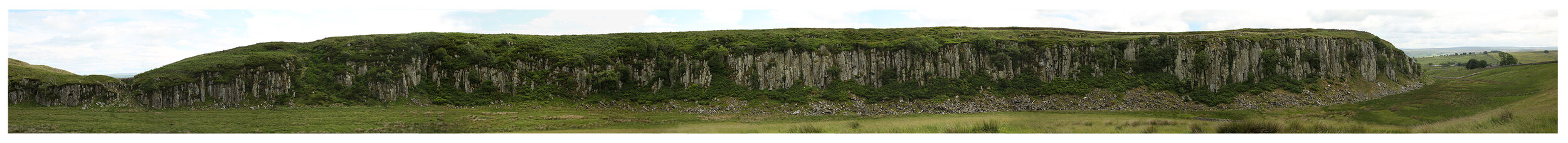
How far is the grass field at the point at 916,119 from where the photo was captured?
602 inches

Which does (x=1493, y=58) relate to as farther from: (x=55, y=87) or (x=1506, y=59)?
(x=55, y=87)

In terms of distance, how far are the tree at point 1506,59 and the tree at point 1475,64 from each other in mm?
291

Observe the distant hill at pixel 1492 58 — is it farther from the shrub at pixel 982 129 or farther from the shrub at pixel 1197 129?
the shrub at pixel 982 129

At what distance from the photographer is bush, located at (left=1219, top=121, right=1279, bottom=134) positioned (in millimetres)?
15078

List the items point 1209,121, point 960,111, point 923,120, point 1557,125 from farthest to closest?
1. point 960,111
2. point 923,120
3. point 1209,121
4. point 1557,125

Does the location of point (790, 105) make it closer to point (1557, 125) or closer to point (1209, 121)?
point (1209, 121)

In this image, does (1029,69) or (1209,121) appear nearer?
(1209,121)

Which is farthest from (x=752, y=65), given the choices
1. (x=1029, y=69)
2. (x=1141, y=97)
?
(x=1141, y=97)

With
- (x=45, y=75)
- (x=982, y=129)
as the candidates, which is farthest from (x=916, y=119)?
(x=45, y=75)

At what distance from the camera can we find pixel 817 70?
23.3 metres

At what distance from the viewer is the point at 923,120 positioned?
19.5 m

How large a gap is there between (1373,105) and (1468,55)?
3.56 m

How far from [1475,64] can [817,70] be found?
62.2 feet

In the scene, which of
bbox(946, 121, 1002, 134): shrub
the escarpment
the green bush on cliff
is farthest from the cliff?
bbox(946, 121, 1002, 134): shrub
